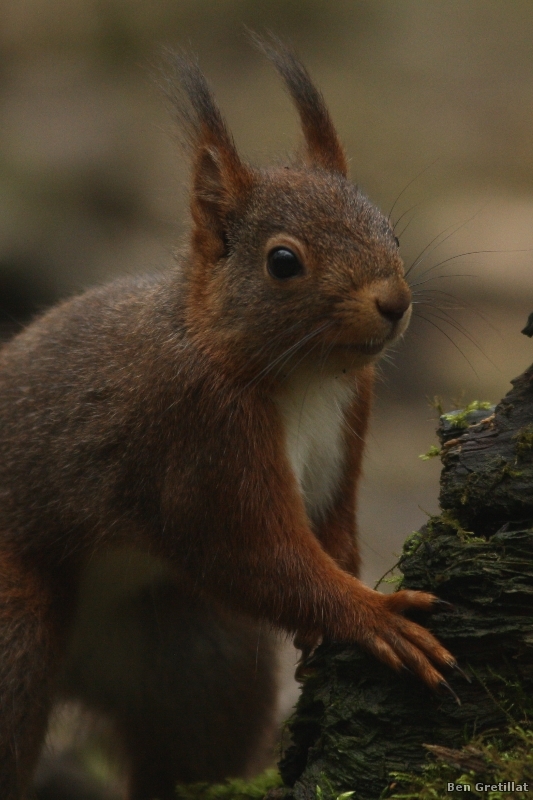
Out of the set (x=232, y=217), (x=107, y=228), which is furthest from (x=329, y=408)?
(x=107, y=228)

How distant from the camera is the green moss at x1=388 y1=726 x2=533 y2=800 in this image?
227 centimetres

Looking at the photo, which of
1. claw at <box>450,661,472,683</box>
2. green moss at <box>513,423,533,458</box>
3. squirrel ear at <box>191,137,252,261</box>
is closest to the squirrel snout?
green moss at <box>513,423,533,458</box>

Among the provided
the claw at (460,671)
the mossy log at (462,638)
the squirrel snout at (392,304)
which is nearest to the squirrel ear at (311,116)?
the squirrel snout at (392,304)

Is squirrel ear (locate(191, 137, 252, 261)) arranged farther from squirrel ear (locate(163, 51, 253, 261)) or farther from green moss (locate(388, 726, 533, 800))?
green moss (locate(388, 726, 533, 800))

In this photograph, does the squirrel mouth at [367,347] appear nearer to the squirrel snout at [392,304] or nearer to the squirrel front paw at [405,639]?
the squirrel snout at [392,304]

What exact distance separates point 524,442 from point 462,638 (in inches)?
20.7

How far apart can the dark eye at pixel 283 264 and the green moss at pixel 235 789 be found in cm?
175

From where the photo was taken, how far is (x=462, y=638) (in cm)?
248

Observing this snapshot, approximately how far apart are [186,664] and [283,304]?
1.78 meters

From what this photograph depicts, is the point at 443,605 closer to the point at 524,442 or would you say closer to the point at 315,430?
the point at 524,442

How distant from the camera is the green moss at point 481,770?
2.27 metres

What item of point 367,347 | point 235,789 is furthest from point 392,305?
point 235,789

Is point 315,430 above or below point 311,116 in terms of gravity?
below

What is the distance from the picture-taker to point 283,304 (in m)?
2.91
